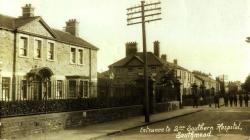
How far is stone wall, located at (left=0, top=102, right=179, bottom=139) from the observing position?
44.6 ft

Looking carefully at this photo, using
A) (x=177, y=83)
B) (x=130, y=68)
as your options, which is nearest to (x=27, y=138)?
(x=177, y=83)

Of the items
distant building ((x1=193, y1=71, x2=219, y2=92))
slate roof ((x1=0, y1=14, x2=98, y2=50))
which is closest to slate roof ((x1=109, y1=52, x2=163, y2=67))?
distant building ((x1=193, y1=71, x2=219, y2=92))

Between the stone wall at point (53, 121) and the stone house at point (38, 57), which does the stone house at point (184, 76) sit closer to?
the stone house at point (38, 57)

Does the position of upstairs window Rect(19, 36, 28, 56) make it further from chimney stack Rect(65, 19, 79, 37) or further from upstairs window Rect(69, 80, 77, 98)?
chimney stack Rect(65, 19, 79, 37)

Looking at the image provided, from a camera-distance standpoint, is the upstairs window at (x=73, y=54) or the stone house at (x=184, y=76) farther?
the stone house at (x=184, y=76)

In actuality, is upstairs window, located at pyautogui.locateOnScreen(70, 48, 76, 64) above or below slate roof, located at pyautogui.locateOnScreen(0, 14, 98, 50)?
below

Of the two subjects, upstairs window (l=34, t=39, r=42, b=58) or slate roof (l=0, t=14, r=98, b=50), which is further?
upstairs window (l=34, t=39, r=42, b=58)

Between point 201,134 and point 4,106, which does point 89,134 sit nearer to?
point 4,106

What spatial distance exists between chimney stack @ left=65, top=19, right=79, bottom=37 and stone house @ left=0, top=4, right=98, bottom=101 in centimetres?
122

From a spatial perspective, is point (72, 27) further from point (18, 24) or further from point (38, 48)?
point (18, 24)

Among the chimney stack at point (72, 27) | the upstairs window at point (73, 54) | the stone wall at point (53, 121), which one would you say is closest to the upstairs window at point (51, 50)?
the upstairs window at point (73, 54)

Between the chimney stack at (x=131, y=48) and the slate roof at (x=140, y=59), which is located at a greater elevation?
the chimney stack at (x=131, y=48)

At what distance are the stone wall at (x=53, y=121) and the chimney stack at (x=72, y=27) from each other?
15.8 meters

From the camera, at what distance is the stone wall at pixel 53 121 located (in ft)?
44.6
